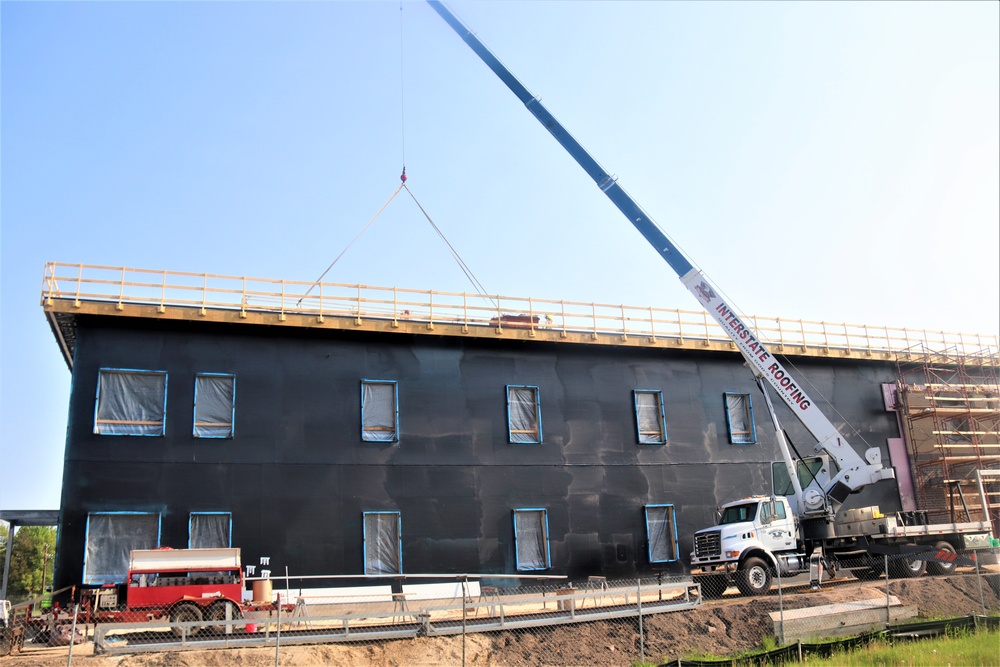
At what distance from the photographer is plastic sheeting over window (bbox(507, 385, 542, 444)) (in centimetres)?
3011

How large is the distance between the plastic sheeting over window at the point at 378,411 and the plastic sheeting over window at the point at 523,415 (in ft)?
13.5

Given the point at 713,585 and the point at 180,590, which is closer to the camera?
the point at 180,590

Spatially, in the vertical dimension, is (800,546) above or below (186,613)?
above

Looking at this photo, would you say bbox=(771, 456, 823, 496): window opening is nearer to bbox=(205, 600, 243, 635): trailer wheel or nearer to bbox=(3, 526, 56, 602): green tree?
bbox=(205, 600, 243, 635): trailer wheel

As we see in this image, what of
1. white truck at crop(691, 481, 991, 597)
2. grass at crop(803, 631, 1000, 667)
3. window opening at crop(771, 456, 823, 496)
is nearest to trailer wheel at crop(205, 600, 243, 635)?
grass at crop(803, 631, 1000, 667)

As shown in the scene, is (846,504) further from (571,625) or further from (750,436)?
(571,625)

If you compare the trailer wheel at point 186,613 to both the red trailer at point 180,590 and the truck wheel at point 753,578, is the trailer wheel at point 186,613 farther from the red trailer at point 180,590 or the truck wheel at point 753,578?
the truck wheel at point 753,578

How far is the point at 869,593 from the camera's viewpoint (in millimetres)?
23625

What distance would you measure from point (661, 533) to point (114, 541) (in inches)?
716

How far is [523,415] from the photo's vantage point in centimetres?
3047

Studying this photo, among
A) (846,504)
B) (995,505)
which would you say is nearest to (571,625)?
(846,504)

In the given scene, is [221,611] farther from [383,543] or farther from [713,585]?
[713,585]

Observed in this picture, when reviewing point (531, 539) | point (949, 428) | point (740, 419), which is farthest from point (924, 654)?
point (949, 428)

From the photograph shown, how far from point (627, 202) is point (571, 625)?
15.4 m
